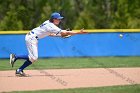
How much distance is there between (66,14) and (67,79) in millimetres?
17957

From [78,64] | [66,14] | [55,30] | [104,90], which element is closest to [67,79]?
[55,30]

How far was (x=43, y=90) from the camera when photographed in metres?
10.4

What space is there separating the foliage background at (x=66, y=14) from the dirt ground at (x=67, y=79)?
13.3 metres

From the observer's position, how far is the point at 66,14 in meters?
30.0

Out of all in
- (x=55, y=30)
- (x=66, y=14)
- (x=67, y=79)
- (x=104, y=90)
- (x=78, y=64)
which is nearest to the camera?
(x=104, y=90)

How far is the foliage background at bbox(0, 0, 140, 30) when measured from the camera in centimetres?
2730

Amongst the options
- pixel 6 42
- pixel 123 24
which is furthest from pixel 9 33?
pixel 123 24

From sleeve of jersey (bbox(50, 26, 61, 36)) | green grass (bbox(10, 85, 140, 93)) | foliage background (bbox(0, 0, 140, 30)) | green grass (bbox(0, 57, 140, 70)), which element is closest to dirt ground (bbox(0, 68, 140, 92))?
green grass (bbox(10, 85, 140, 93))

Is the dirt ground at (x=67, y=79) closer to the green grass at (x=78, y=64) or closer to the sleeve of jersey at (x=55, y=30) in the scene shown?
the sleeve of jersey at (x=55, y=30)

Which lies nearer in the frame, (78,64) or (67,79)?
(67,79)

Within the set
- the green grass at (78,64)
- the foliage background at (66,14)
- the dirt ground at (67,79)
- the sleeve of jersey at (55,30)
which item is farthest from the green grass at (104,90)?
the foliage background at (66,14)

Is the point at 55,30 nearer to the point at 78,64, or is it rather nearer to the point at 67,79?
the point at 67,79

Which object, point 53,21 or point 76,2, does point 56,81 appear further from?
point 76,2

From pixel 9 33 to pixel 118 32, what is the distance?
5.40 metres
